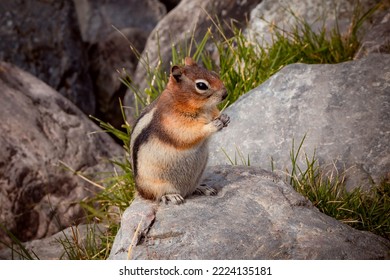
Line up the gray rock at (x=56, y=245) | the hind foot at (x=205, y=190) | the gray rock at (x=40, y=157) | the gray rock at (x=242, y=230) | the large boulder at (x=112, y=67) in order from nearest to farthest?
1. the gray rock at (x=242, y=230)
2. the hind foot at (x=205, y=190)
3. the gray rock at (x=56, y=245)
4. the gray rock at (x=40, y=157)
5. the large boulder at (x=112, y=67)

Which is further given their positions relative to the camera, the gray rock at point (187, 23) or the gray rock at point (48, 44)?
the gray rock at point (48, 44)

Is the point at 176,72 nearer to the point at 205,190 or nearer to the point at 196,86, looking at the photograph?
the point at 196,86

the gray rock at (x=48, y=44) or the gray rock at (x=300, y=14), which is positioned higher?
the gray rock at (x=300, y=14)

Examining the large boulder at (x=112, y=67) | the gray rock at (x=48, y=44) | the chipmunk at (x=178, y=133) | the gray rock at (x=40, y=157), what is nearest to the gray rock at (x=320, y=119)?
the chipmunk at (x=178, y=133)

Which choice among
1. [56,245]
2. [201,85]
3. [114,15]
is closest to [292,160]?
[201,85]

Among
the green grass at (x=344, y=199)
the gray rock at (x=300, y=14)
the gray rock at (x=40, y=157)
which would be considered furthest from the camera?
the gray rock at (x=300, y=14)

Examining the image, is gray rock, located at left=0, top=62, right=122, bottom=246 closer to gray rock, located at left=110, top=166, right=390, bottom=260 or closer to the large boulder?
gray rock, located at left=110, top=166, right=390, bottom=260

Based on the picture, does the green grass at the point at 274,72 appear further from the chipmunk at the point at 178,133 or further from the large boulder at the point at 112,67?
the large boulder at the point at 112,67
